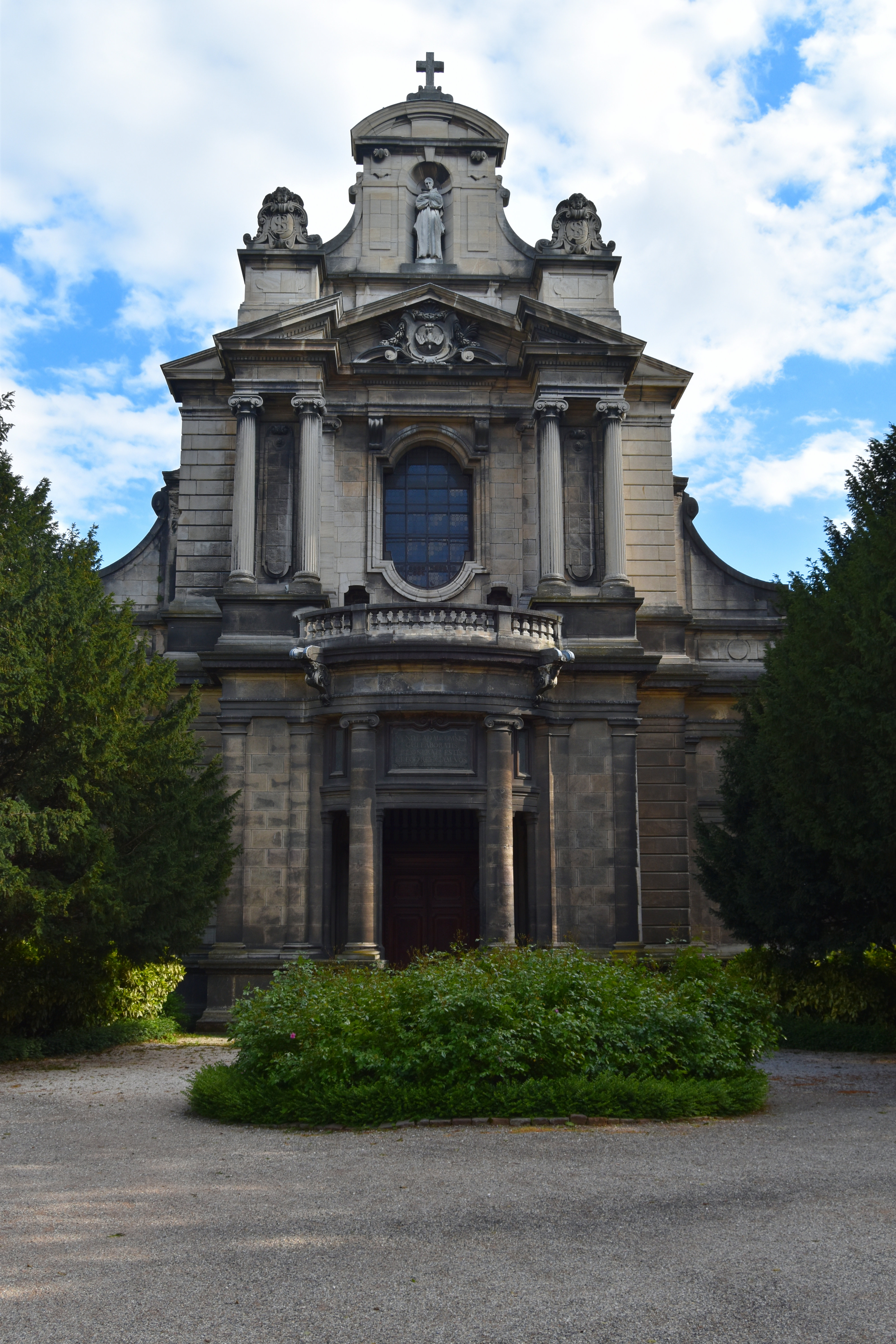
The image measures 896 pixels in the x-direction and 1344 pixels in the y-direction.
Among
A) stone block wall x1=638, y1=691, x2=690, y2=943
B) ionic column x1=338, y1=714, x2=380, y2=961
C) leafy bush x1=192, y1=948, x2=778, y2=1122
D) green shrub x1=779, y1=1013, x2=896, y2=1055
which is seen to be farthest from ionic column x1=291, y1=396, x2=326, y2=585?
leafy bush x1=192, y1=948, x2=778, y2=1122

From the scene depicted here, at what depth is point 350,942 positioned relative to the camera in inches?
869

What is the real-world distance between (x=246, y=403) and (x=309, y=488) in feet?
7.58

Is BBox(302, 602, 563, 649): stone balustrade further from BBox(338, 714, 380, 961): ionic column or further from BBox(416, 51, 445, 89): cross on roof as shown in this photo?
BBox(416, 51, 445, 89): cross on roof

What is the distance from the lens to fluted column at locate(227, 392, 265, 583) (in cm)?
2548

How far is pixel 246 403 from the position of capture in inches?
1021

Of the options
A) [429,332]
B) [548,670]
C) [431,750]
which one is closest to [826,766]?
[548,670]

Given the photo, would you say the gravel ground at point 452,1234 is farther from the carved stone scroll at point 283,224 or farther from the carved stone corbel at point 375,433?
the carved stone scroll at point 283,224

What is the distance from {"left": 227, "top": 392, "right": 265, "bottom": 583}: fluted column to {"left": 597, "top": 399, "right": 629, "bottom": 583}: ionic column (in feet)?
24.2

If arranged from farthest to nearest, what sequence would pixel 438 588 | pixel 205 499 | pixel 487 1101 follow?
pixel 205 499 → pixel 438 588 → pixel 487 1101

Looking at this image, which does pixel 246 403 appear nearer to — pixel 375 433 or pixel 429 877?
pixel 375 433

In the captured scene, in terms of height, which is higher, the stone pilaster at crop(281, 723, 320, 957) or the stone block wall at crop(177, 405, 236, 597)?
the stone block wall at crop(177, 405, 236, 597)

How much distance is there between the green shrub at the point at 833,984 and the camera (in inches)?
793

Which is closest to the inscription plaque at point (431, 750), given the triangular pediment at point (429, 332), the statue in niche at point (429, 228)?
the triangular pediment at point (429, 332)

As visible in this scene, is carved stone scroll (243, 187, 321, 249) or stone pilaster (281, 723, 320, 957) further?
carved stone scroll (243, 187, 321, 249)
